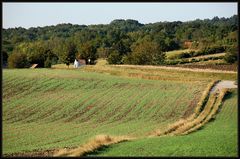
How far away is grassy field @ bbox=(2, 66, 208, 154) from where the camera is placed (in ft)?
90.6

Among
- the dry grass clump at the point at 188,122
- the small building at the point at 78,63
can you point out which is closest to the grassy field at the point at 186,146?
the dry grass clump at the point at 188,122

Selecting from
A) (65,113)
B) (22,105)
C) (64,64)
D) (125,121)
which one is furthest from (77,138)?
(64,64)

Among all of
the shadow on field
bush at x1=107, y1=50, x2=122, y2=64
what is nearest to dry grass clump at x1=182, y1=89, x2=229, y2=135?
the shadow on field

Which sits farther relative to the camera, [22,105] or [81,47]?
[81,47]

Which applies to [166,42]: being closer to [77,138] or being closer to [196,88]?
[196,88]

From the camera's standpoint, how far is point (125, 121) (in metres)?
33.2

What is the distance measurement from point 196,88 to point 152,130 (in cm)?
2131

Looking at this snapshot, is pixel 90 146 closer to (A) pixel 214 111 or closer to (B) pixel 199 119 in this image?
(B) pixel 199 119

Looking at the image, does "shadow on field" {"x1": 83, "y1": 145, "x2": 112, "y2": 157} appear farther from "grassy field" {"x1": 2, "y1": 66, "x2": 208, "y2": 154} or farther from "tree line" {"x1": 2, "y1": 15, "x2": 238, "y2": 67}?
"tree line" {"x1": 2, "y1": 15, "x2": 238, "y2": 67}

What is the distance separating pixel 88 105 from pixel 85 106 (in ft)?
1.69

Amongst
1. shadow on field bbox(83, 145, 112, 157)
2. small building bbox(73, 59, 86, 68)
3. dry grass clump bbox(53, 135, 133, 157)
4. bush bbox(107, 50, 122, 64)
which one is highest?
bush bbox(107, 50, 122, 64)

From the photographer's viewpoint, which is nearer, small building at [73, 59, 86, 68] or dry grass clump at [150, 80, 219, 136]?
dry grass clump at [150, 80, 219, 136]

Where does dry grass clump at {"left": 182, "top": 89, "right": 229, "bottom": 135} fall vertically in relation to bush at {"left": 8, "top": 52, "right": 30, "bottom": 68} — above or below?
below

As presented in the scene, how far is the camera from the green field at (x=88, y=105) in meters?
27.3
